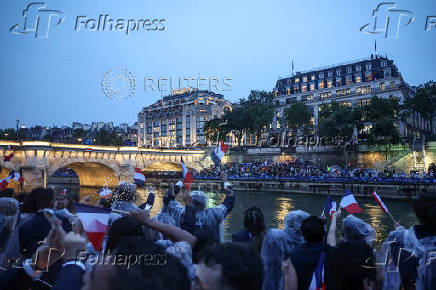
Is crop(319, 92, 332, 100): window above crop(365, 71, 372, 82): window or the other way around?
the other way around

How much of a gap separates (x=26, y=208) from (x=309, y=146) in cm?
5535

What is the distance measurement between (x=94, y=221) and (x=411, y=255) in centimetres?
426

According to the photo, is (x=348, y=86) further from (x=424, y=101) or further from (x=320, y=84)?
(x=424, y=101)

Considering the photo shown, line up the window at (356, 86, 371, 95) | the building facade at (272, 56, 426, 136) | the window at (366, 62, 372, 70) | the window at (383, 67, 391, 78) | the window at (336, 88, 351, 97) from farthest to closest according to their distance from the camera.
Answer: the window at (336, 88, 351, 97) → the window at (366, 62, 372, 70) → the window at (356, 86, 371, 95) → the window at (383, 67, 391, 78) → the building facade at (272, 56, 426, 136)

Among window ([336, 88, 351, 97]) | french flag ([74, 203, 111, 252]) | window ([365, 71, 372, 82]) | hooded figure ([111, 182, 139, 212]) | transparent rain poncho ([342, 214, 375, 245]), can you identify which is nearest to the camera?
Result: french flag ([74, 203, 111, 252])

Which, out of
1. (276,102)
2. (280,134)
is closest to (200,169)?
(280,134)

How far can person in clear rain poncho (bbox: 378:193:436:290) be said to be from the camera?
11.4ft

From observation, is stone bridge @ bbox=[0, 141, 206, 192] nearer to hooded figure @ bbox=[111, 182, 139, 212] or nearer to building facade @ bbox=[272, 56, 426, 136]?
building facade @ bbox=[272, 56, 426, 136]

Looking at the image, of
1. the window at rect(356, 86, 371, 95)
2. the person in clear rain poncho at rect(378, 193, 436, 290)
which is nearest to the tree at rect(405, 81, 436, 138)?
the window at rect(356, 86, 371, 95)

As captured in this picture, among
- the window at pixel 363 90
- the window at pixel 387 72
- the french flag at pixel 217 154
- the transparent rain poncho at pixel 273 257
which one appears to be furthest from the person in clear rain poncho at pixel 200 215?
the window at pixel 387 72

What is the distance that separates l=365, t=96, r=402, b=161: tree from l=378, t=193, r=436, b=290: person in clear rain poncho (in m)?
45.1

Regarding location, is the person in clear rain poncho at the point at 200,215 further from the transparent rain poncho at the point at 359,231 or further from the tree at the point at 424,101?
the tree at the point at 424,101

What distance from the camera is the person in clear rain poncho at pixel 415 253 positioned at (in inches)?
136

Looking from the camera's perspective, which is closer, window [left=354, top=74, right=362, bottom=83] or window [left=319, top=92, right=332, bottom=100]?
window [left=354, top=74, right=362, bottom=83]
